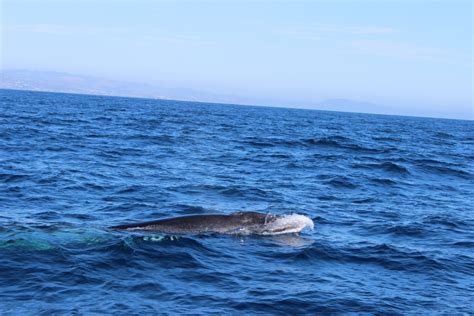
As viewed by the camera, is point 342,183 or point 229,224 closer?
point 229,224

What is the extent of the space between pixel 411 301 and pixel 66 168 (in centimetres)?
1911

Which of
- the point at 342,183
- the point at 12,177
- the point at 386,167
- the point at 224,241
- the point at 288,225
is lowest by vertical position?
the point at 224,241

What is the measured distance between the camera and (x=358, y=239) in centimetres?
1697

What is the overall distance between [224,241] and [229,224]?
1.13 m

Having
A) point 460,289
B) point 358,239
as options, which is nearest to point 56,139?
point 358,239

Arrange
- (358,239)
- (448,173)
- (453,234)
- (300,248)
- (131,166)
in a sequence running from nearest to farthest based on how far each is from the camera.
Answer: (300,248)
(358,239)
(453,234)
(131,166)
(448,173)

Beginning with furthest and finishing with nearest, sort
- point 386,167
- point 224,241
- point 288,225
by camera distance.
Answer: point 386,167 → point 288,225 → point 224,241

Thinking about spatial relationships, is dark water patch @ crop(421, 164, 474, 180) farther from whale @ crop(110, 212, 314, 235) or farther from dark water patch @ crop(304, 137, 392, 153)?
whale @ crop(110, 212, 314, 235)

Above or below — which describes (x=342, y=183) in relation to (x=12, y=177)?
below

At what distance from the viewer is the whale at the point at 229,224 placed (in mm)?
16109

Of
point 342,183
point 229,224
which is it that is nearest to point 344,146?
A: point 342,183

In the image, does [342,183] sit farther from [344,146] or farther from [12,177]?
[344,146]

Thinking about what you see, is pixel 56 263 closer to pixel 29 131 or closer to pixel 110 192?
pixel 110 192

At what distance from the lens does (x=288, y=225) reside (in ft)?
57.0
